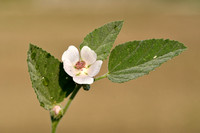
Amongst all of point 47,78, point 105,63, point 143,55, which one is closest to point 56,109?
point 47,78

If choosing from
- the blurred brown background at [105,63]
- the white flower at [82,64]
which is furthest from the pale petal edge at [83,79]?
the blurred brown background at [105,63]

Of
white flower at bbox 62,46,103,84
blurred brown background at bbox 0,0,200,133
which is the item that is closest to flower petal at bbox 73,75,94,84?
white flower at bbox 62,46,103,84

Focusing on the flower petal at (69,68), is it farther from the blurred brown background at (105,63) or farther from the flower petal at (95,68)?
the blurred brown background at (105,63)

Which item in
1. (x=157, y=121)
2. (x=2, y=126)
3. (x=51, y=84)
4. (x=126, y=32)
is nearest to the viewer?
(x=51, y=84)

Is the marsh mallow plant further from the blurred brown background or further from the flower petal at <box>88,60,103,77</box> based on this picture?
the blurred brown background

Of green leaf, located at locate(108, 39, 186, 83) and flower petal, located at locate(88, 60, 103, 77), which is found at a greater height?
green leaf, located at locate(108, 39, 186, 83)

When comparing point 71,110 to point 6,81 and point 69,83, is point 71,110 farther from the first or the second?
point 69,83

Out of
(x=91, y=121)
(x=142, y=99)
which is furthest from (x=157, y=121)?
(x=91, y=121)
